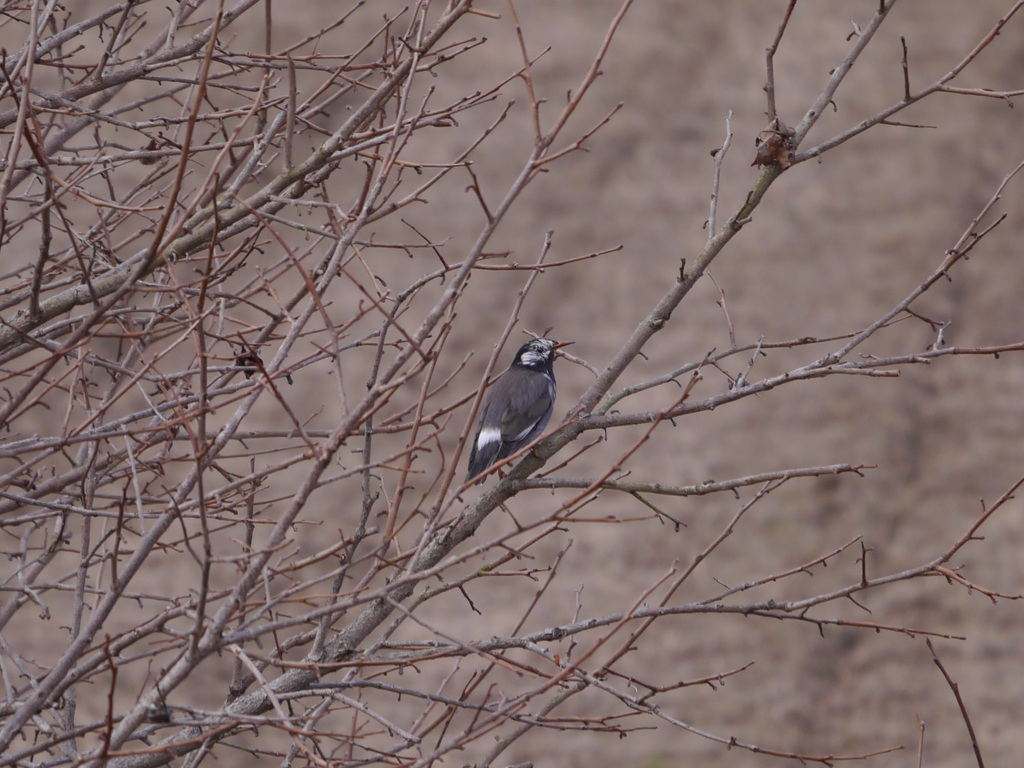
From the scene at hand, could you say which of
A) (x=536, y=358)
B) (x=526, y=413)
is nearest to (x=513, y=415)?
(x=526, y=413)

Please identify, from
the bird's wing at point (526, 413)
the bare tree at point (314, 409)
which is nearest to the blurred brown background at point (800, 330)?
the bare tree at point (314, 409)

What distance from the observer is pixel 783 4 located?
16.1 m

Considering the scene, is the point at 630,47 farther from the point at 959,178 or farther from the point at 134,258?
the point at 134,258

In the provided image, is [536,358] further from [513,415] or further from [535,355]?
[513,415]

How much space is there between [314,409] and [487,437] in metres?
6.29

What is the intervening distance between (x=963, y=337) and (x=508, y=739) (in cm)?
1285

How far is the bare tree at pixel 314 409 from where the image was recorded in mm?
2730

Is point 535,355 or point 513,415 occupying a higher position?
point 535,355

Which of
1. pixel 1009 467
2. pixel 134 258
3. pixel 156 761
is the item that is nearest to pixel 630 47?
pixel 1009 467

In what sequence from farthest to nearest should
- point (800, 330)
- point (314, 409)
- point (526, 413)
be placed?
point (800, 330) < point (314, 409) < point (526, 413)

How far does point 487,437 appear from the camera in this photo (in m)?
6.54

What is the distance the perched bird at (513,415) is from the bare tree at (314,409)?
49 cm

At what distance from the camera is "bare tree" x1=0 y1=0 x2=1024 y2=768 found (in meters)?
2.73

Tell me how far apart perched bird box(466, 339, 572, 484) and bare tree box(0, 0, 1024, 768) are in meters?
0.49
